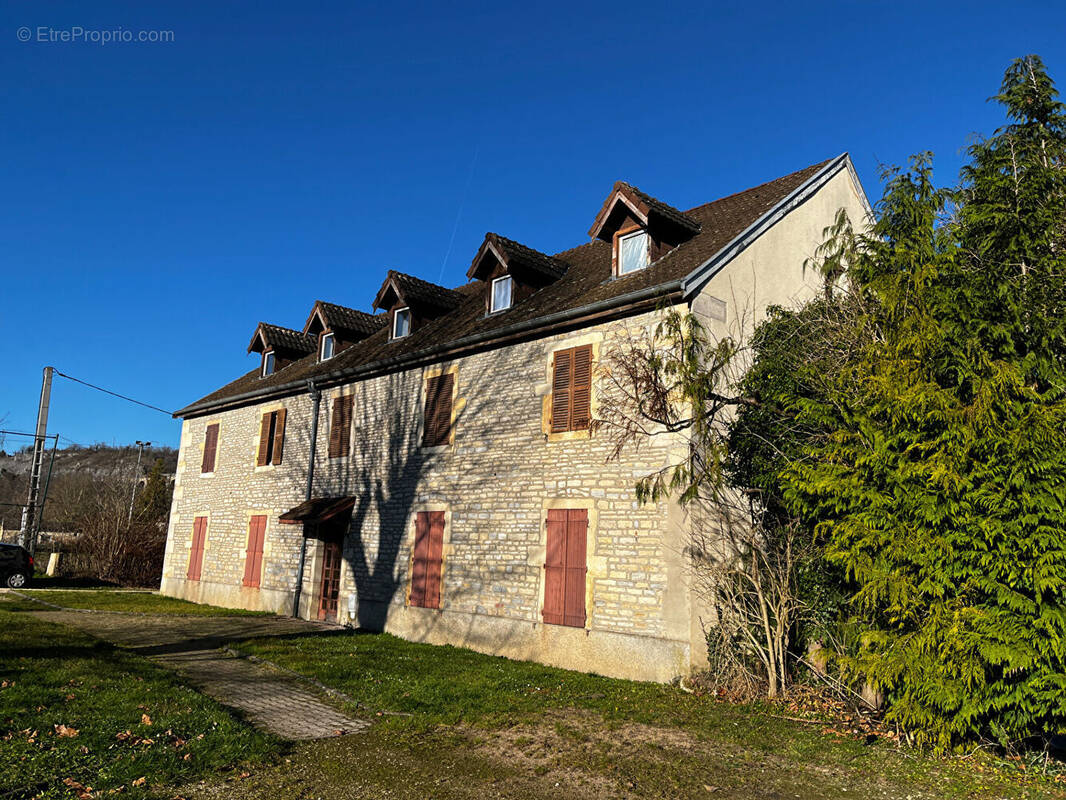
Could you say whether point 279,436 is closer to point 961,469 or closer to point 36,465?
point 36,465

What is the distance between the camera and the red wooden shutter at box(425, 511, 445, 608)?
1347 centimetres

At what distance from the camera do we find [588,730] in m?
7.41

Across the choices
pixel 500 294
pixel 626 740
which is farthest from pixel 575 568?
pixel 500 294

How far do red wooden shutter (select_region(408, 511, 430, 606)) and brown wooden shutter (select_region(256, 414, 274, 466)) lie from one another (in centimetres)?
685

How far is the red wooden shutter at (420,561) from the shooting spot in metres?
13.8

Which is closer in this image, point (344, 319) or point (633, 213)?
point (633, 213)

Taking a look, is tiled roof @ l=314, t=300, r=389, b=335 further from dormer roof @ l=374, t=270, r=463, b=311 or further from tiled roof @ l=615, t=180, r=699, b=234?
tiled roof @ l=615, t=180, r=699, b=234

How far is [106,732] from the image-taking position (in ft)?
21.2

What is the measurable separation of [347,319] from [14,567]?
13.0 meters

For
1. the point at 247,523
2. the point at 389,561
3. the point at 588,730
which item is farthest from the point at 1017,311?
the point at 247,523

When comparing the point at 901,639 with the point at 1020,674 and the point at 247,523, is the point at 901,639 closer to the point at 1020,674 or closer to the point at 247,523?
the point at 1020,674

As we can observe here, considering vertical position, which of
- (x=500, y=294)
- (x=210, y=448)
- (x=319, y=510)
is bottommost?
(x=319, y=510)

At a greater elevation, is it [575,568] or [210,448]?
[210,448]

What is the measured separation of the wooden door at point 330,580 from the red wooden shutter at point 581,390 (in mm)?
7366
